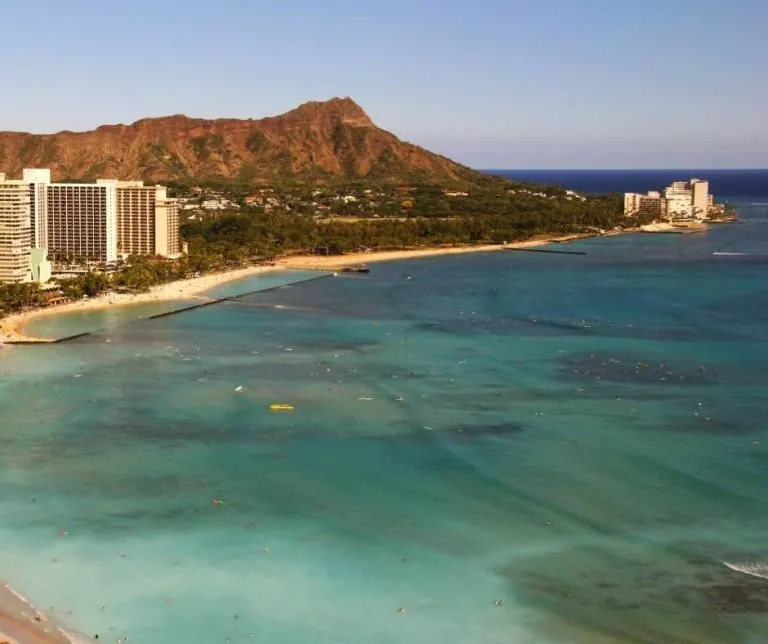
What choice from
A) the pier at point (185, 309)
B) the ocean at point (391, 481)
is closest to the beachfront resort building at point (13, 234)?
the ocean at point (391, 481)

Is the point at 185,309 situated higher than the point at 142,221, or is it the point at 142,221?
the point at 142,221

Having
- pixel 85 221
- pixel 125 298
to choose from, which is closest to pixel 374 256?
pixel 85 221

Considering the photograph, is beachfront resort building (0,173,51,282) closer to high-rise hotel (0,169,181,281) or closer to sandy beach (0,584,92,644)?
high-rise hotel (0,169,181,281)

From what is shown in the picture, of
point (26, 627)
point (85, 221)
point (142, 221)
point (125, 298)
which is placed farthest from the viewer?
point (142, 221)

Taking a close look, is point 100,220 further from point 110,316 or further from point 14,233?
point 110,316

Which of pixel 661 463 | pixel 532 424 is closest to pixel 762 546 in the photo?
pixel 661 463

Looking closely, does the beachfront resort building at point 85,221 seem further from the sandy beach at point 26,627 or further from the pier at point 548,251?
the sandy beach at point 26,627
